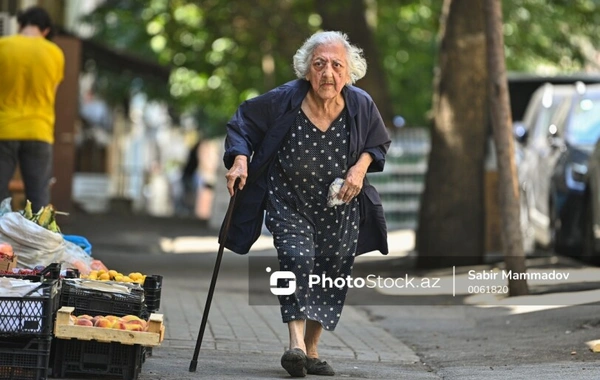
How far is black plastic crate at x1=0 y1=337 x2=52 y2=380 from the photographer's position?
22.1 ft

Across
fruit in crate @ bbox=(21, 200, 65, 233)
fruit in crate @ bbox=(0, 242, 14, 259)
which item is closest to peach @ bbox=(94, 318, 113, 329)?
fruit in crate @ bbox=(0, 242, 14, 259)

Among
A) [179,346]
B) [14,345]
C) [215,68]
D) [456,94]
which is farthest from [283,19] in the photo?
[14,345]

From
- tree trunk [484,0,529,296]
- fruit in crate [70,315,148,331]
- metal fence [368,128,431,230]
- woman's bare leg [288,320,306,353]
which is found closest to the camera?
fruit in crate [70,315,148,331]

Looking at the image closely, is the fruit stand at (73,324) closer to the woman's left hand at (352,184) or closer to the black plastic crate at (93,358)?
the black plastic crate at (93,358)

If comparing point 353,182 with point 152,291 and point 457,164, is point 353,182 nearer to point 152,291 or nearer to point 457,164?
point 152,291

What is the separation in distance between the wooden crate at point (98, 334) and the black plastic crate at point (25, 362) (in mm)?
214

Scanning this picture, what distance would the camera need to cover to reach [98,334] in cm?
702

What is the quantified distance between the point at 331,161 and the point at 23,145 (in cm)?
366

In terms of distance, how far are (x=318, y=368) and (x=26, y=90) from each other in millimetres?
4109

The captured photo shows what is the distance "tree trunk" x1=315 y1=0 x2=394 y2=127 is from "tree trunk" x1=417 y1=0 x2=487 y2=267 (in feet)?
11.1

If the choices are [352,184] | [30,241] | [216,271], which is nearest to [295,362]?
[216,271]

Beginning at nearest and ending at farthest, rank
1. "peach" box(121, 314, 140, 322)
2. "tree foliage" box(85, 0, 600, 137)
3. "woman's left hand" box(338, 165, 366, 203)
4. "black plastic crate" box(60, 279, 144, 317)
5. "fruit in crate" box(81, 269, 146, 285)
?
"peach" box(121, 314, 140, 322) → "black plastic crate" box(60, 279, 144, 317) → "woman's left hand" box(338, 165, 366, 203) → "fruit in crate" box(81, 269, 146, 285) → "tree foliage" box(85, 0, 600, 137)

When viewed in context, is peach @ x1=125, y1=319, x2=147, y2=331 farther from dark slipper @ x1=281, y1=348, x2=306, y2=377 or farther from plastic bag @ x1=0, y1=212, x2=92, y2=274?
plastic bag @ x1=0, y1=212, x2=92, y2=274

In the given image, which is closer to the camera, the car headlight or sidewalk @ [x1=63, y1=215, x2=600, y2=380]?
sidewalk @ [x1=63, y1=215, x2=600, y2=380]
